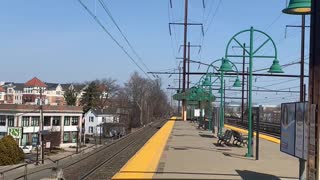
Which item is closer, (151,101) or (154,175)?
(154,175)

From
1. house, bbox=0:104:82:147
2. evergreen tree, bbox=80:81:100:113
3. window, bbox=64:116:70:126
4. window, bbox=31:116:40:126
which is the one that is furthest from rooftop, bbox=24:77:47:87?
window, bbox=31:116:40:126

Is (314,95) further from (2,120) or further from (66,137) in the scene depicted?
(66,137)

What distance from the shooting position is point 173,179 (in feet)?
44.9

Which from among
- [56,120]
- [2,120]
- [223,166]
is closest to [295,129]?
[223,166]

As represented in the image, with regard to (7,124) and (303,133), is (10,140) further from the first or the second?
(303,133)

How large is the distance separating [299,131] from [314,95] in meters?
1.09

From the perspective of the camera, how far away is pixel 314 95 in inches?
419

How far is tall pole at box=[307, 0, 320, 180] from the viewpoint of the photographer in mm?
10414

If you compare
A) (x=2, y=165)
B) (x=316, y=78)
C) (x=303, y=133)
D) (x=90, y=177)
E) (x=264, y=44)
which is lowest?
(x=2, y=165)

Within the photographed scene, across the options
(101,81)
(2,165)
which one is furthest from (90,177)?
(101,81)

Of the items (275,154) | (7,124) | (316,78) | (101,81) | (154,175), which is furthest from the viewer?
(101,81)

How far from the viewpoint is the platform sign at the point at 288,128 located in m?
11.9

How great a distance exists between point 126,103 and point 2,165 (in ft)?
234

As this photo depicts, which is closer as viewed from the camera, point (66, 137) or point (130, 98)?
point (66, 137)
